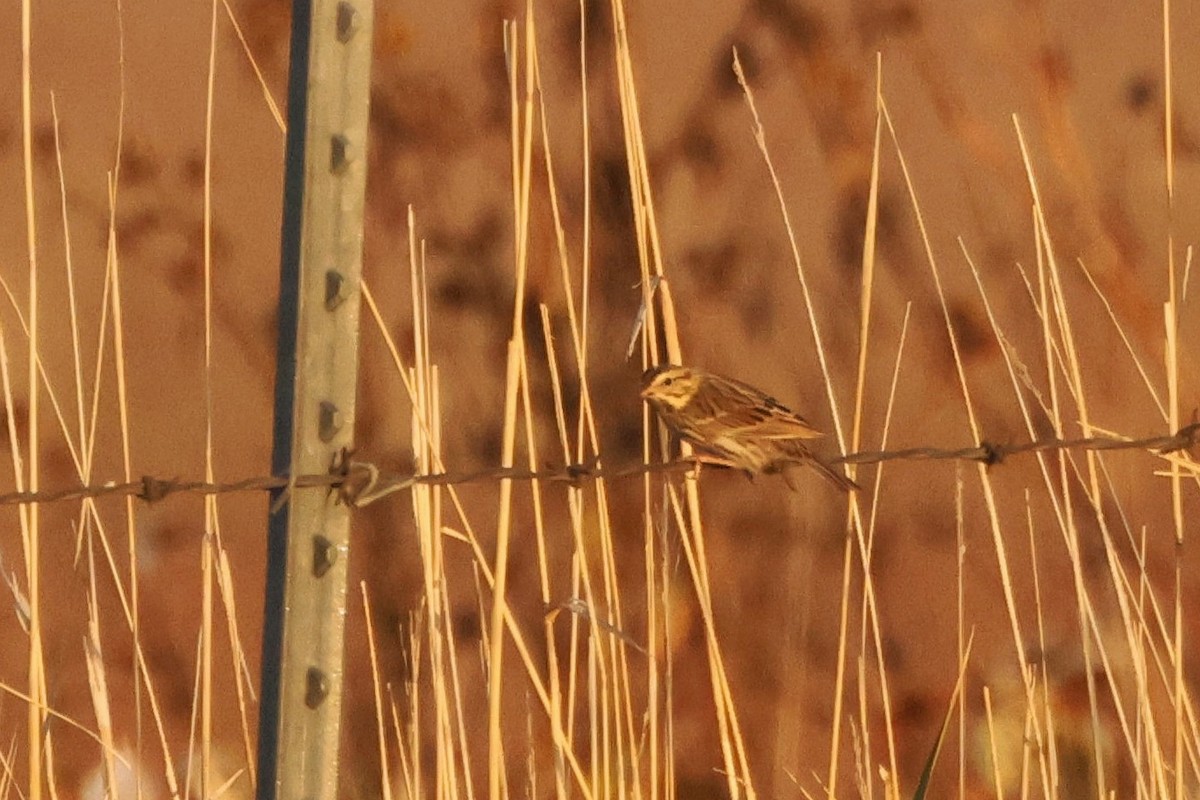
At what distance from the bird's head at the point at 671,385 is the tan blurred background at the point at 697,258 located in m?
0.22

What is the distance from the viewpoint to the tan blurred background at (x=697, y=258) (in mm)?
3920

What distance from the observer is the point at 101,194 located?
13.2 ft

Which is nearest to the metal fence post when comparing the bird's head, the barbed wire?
the barbed wire

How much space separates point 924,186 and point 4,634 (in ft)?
6.92

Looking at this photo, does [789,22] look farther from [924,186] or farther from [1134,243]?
[1134,243]

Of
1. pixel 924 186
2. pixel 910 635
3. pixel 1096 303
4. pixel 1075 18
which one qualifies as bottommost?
pixel 910 635

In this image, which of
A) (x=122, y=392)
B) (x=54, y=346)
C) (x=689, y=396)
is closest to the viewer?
(x=122, y=392)

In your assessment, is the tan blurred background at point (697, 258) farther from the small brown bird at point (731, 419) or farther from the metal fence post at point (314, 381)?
the metal fence post at point (314, 381)

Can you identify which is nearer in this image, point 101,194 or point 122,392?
point 122,392

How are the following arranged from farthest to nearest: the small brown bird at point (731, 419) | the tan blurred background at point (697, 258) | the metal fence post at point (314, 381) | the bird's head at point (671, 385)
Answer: the tan blurred background at point (697, 258) → the small brown bird at point (731, 419) → the bird's head at point (671, 385) → the metal fence post at point (314, 381)

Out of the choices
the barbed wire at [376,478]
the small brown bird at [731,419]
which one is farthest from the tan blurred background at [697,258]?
the barbed wire at [376,478]

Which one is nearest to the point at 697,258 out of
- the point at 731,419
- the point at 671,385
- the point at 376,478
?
the point at 731,419

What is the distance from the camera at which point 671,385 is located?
3592mm

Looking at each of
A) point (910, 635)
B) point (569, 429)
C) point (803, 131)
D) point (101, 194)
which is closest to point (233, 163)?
point (101, 194)
